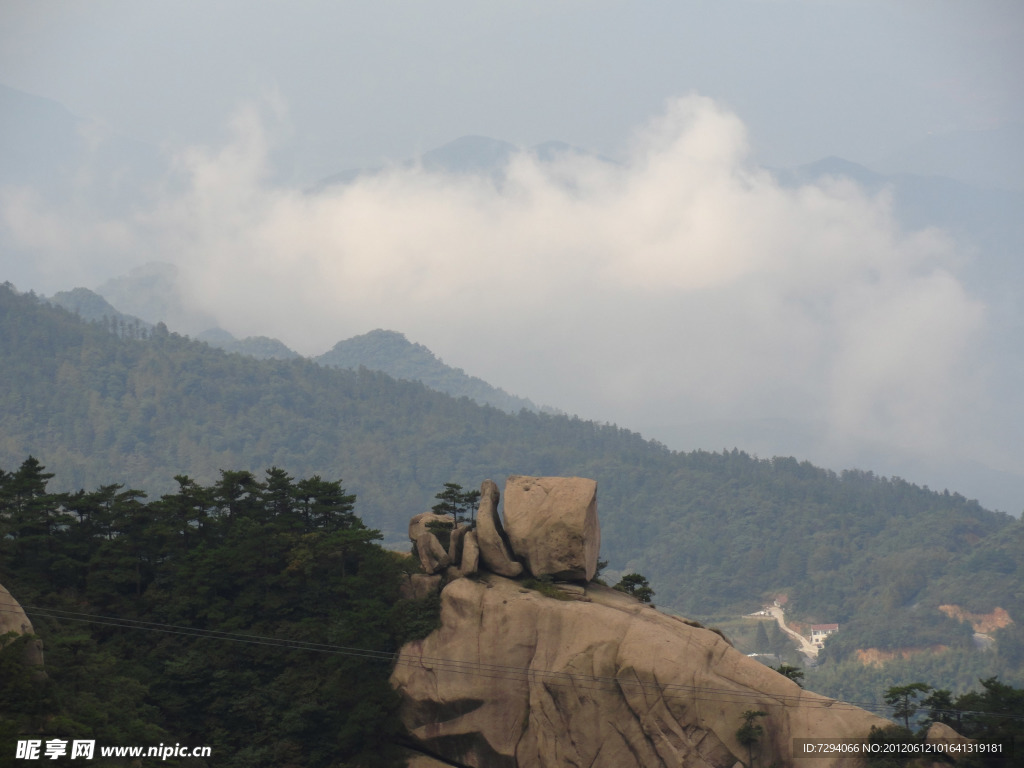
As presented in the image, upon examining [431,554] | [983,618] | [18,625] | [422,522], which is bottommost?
[18,625]

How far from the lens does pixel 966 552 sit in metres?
156

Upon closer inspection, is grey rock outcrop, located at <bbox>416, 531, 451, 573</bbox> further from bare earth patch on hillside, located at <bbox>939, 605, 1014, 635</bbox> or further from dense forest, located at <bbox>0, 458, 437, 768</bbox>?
bare earth patch on hillside, located at <bbox>939, 605, 1014, 635</bbox>

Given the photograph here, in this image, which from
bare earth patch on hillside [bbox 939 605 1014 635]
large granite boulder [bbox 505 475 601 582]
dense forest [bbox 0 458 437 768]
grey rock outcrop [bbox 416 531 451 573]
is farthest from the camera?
bare earth patch on hillside [bbox 939 605 1014 635]

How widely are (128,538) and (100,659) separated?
6.42 metres

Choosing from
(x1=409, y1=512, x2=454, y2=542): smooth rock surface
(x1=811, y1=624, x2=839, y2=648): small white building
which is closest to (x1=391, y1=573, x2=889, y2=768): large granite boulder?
(x1=409, y1=512, x2=454, y2=542): smooth rock surface

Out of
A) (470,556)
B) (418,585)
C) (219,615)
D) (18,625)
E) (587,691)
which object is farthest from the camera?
(418,585)

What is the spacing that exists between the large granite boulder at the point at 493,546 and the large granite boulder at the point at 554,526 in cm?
31

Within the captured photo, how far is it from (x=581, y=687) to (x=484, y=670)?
2.85 metres

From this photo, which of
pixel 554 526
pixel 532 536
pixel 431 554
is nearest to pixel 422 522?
pixel 431 554

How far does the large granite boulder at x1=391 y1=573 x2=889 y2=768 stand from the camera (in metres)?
29.3

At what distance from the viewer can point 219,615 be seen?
113ft

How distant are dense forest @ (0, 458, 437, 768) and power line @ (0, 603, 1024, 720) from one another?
8cm

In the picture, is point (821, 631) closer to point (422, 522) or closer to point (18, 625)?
point (422, 522)

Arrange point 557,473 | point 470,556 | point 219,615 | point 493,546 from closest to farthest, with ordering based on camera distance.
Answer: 1. point 493,546
2. point 470,556
3. point 219,615
4. point 557,473
